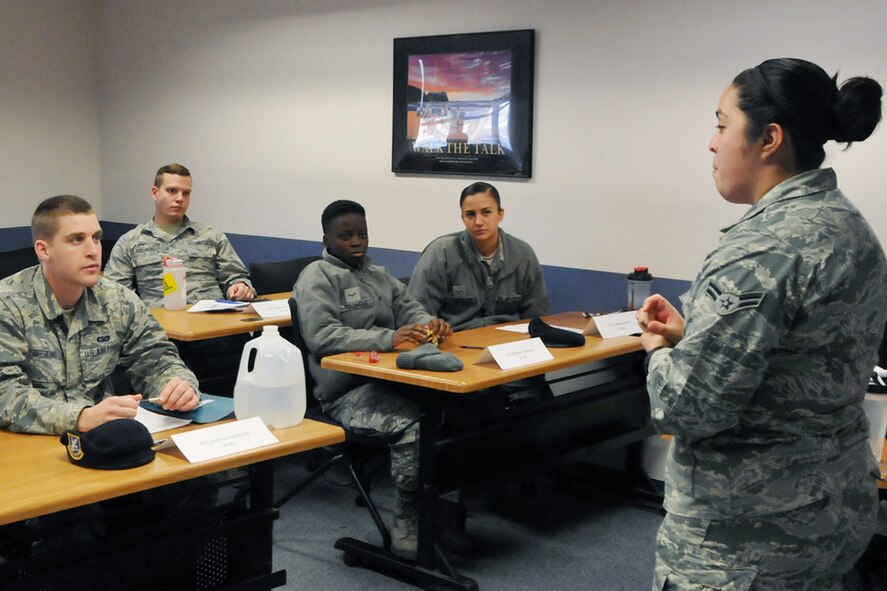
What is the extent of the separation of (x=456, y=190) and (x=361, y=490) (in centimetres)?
208

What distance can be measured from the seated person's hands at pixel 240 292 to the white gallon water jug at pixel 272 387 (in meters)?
1.96

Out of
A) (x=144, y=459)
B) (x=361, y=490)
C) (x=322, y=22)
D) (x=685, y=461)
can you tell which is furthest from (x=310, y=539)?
(x=322, y=22)

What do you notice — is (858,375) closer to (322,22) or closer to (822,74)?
(822,74)

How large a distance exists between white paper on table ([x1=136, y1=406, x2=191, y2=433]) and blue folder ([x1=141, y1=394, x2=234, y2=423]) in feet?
0.04

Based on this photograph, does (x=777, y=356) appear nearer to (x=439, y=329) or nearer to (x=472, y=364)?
(x=472, y=364)

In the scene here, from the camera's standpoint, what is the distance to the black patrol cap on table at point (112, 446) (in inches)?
74.5

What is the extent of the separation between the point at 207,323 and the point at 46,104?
12.3 feet

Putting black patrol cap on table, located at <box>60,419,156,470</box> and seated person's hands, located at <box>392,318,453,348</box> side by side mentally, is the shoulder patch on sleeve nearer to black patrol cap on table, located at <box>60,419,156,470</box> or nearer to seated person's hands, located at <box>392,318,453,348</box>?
black patrol cap on table, located at <box>60,419,156,470</box>

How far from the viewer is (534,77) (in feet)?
15.3

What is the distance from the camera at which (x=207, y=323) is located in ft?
12.2

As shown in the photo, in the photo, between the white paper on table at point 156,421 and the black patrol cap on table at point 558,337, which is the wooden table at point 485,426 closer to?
the black patrol cap on table at point 558,337

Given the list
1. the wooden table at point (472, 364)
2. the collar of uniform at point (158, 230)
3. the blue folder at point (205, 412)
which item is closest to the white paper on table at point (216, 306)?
the collar of uniform at point (158, 230)

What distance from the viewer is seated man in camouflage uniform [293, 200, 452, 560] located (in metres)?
3.18

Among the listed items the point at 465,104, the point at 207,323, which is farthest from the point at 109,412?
the point at 465,104
